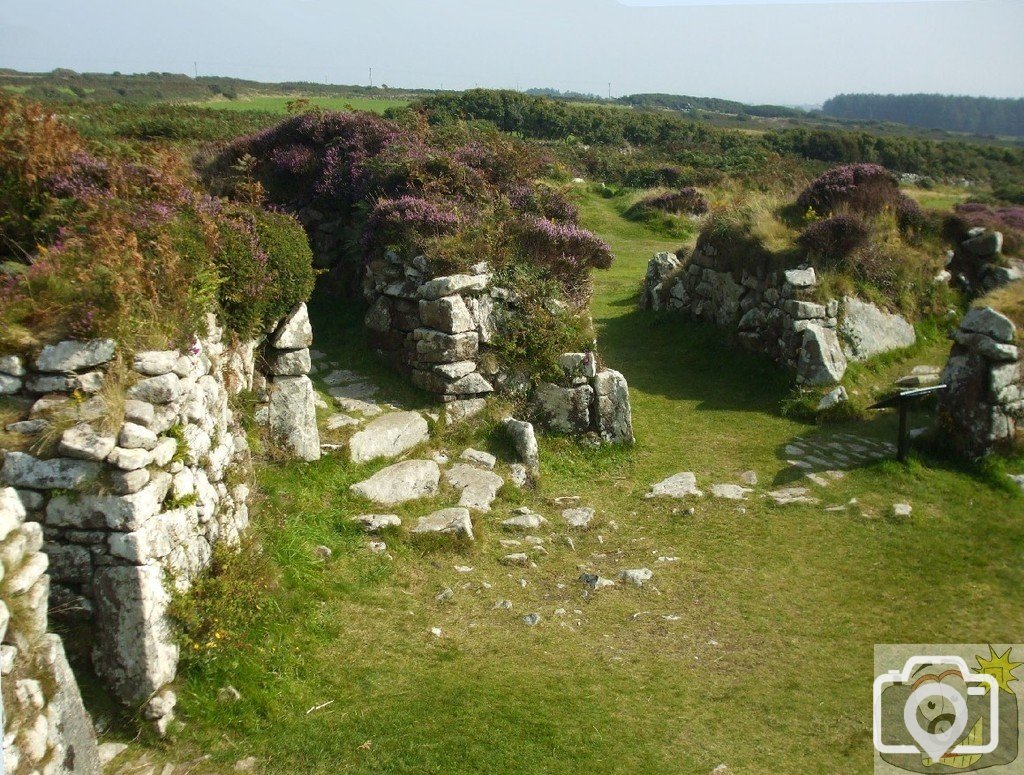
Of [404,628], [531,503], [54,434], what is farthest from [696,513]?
[54,434]

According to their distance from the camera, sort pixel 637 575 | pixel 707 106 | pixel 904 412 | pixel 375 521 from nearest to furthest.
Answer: pixel 637 575
pixel 375 521
pixel 904 412
pixel 707 106

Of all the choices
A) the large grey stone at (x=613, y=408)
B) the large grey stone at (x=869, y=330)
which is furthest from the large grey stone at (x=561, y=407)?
the large grey stone at (x=869, y=330)

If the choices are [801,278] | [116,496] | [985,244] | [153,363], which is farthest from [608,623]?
[985,244]

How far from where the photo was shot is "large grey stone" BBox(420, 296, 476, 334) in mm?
10602

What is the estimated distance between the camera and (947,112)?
81500 millimetres

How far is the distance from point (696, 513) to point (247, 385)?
18.0 ft

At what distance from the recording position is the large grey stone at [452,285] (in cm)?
1070

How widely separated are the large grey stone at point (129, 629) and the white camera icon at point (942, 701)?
5.30 meters

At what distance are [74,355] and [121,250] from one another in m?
1.13

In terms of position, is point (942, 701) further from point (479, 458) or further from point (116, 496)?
point (116, 496)

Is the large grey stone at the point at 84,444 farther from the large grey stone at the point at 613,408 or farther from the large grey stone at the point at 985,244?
the large grey stone at the point at 985,244

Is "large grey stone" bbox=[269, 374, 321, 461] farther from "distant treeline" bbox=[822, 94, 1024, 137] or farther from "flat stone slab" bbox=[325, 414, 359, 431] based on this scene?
"distant treeline" bbox=[822, 94, 1024, 137]

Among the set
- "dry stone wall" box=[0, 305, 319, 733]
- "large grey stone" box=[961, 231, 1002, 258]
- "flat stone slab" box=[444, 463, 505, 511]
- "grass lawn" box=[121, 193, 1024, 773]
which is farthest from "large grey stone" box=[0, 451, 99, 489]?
"large grey stone" box=[961, 231, 1002, 258]

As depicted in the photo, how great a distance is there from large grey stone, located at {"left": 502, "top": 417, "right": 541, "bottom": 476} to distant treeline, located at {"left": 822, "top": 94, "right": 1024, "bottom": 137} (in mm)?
64034
